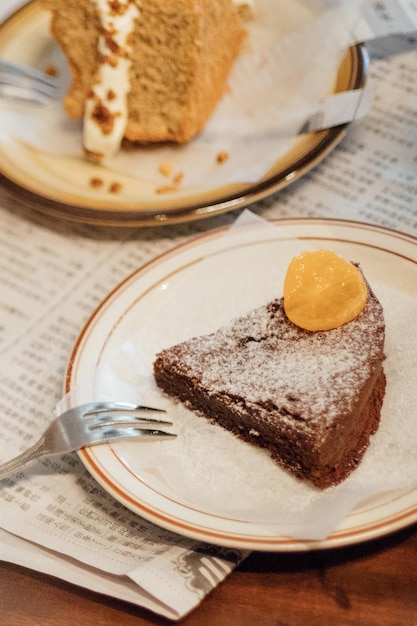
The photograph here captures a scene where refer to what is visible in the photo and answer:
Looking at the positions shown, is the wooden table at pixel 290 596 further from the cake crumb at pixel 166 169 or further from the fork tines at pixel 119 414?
the cake crumb at pixel 166 169

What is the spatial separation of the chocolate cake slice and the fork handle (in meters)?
0.26

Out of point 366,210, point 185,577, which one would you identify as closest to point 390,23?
point 366,210

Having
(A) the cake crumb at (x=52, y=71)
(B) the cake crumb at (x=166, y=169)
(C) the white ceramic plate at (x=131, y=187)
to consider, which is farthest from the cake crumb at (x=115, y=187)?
(A) the cake crumb at (x=52, y=71)

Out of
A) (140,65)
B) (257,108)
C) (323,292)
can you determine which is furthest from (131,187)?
(323,292)

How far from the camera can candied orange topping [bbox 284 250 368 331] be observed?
129cm

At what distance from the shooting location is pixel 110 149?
77.2 inches

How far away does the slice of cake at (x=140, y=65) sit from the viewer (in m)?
1.93

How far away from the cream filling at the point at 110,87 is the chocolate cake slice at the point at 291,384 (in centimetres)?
82

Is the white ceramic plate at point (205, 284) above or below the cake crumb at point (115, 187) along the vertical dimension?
below

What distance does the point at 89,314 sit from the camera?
1.68m

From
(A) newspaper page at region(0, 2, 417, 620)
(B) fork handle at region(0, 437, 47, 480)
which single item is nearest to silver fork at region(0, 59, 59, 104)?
(A) newspaper page at region(0, 2, 417, 620)

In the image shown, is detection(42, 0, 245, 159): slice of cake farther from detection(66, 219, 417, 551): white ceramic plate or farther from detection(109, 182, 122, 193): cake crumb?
detection(66, 219, 417, 551): white ceramic plate

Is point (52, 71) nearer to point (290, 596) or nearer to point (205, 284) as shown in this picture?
point (205, 284)

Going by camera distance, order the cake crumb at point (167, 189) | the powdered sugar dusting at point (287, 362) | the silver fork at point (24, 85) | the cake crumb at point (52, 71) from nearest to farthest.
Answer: the powdered sugar dusting at point (287, 362), the cake crumb at point (167, 189), the silver fork at point (24, 85), the cake crumb at point (52, 71)
